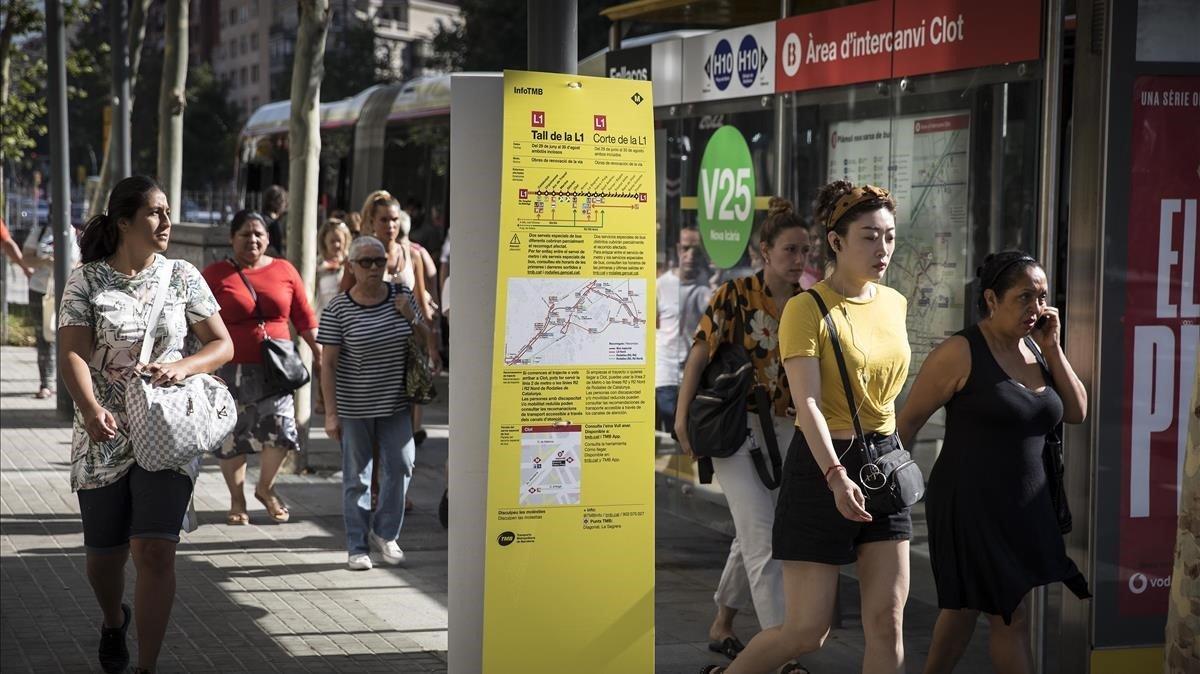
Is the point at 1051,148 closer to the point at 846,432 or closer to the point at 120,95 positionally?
the point at 846,432

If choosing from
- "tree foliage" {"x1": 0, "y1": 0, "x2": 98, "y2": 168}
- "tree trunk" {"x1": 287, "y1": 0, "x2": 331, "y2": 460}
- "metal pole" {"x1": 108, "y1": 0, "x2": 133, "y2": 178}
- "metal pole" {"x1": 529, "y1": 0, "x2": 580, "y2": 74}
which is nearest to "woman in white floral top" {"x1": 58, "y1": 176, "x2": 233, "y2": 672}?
"metal pole" {"x1": 529, "y1": 0, "x2": 580, "y2": 74}

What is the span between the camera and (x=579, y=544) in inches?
195

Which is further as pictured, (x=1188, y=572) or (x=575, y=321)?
(x=575, y=321)

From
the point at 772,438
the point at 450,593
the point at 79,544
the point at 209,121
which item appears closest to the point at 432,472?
the point at 79,544

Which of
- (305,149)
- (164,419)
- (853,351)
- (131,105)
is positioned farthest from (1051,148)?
(131,105)

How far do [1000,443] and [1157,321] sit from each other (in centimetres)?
113

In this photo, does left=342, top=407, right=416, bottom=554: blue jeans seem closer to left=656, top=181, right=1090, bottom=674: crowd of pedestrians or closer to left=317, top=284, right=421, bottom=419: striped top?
left=317, top=284, right=421, bottom=419: striped top

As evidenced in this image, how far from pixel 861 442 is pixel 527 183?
4.20 ft

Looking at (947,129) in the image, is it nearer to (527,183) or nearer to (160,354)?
(527,183)

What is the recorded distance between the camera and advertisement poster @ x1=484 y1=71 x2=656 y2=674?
187 inches

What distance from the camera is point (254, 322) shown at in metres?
8.88

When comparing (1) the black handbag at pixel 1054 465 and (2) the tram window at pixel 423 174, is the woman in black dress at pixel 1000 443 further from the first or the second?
(2) the tram window at pixel 423 174

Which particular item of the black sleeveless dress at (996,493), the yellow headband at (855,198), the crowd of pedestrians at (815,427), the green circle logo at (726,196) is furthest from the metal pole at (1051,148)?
the green circle logo at (726,196)

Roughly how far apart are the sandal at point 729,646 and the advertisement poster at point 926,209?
155 centimetres
